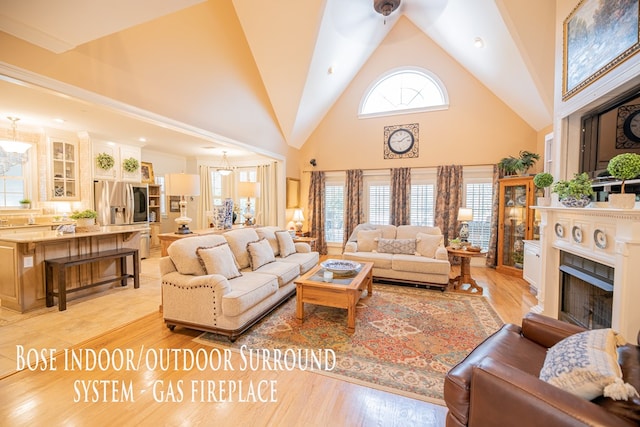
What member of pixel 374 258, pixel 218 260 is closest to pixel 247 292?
pixel 218 260

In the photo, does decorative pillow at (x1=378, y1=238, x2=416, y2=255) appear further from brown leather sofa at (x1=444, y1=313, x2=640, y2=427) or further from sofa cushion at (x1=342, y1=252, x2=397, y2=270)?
brown leather sofa at (x1=444, y1=313, x2=640, y2=427)

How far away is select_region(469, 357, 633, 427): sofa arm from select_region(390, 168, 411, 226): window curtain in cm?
489

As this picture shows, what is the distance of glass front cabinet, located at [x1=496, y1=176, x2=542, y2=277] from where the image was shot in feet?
15.8

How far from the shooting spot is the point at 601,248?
2.25 m

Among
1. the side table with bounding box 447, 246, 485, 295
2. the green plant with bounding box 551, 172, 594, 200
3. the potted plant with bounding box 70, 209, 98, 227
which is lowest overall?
the side table with bounding box 447, 246, 485, 295

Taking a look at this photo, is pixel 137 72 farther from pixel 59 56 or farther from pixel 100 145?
pixel 100 145

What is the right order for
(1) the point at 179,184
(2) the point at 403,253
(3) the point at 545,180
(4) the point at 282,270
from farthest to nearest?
1. (2) the point at 403,253
2. (1) the point at 179,184
3. (4) the point at 282,270
4. (3) the point at 545,180

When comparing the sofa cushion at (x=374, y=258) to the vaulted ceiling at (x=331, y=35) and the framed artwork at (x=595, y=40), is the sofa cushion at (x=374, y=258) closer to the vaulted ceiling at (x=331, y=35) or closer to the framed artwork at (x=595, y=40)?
the framed artwork at (x=595, y=40)

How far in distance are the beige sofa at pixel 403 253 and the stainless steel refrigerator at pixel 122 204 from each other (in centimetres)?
480

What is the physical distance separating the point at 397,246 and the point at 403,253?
15 centimetres

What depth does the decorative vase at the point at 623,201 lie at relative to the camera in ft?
6.43

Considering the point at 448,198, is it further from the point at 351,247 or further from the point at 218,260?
the point at 218,260

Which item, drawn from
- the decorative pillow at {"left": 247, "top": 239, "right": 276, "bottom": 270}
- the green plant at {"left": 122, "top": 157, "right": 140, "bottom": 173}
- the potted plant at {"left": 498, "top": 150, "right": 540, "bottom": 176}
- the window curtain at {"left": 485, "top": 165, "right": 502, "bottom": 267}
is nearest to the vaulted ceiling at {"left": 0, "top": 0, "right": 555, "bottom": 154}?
the potted plant at {"left": 498, "top": 150, "right": 540, "bottom": 176}

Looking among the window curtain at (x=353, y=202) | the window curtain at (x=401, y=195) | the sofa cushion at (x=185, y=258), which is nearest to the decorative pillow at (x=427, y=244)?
the window curtain at (x=401, y=195)
